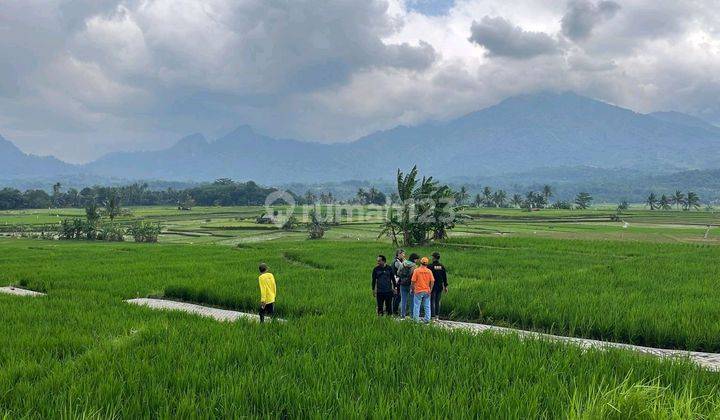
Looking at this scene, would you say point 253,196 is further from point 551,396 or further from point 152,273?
point 551,396

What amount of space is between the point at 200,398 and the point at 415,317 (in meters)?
6.43

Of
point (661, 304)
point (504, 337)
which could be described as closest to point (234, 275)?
point (504, 337)

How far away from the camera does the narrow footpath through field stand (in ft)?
25.2

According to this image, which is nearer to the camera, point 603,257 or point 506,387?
point 506,387

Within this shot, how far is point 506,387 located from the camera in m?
5.59

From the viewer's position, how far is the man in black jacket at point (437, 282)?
11.4 metres

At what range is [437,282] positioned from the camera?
456 inches

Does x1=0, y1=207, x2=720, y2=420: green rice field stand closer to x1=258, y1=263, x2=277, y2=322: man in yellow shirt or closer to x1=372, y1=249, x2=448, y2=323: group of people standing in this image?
x1=372, y1=249, x2=448, y2=323: group of people standing

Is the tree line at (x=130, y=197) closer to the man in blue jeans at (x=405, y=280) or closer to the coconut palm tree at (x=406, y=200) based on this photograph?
the coconut palm tree at (x=406, y=200)

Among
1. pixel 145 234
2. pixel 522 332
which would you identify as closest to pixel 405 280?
pixel 522 332

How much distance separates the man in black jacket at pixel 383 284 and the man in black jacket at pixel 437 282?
1093 millimetres

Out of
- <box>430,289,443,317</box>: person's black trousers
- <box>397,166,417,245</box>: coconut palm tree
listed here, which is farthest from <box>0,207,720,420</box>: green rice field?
<box>397,166,417,245</box>: coconut palm tree

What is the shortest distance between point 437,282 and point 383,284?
1489mm

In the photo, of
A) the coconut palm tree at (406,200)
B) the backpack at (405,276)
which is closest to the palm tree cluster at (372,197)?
the coconut palm tree at (406,200)
